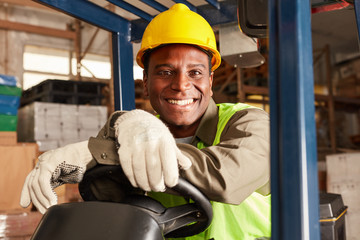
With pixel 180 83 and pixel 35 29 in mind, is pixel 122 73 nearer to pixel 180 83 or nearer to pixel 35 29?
pixel 180 83

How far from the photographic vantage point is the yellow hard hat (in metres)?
1.88

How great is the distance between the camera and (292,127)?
2.68 feet

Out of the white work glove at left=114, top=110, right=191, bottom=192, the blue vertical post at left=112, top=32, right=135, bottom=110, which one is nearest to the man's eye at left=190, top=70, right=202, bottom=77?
the blue vertical post at left=112, top=32, right=135, bottom=110

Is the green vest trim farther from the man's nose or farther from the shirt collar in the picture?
the man's nose

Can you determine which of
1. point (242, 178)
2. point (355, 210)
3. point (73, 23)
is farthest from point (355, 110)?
point (242, 178)

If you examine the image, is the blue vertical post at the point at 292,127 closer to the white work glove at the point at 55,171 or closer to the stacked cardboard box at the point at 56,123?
the white work glove at the point at 55,171

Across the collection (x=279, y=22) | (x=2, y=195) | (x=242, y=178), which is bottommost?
(x=2, y=195)

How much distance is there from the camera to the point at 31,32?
1064 cm

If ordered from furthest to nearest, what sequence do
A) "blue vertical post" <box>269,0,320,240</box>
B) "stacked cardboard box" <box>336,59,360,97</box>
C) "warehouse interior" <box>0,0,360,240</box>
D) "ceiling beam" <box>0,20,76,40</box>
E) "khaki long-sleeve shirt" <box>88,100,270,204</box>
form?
1. "ceiling beam" <box>0,20,76,40</box>
2. "stacked cardboard box" <box>336,59,360,97</box>
3. "warehouse interior" <box>0,0,360,240</box>
4. "khaki long-sleeve shirt" <box>88,100,270,204</box>
5. "blue vertical post" <box>269,0,320,240</box>

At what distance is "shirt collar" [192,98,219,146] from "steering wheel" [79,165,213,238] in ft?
1.72

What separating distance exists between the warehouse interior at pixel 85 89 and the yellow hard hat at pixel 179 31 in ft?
1.08

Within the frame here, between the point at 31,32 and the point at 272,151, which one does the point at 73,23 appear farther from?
the point at 272,151

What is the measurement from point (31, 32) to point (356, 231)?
30.4 feet

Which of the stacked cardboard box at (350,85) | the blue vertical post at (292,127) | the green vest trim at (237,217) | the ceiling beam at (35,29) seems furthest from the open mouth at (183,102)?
the ceiling beam at (35,29)
